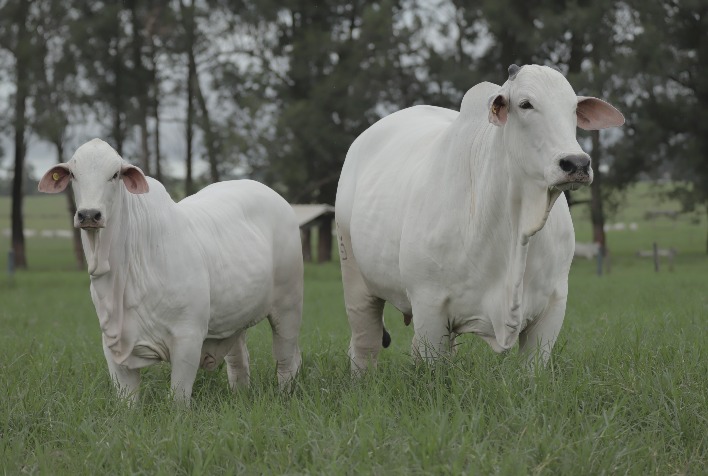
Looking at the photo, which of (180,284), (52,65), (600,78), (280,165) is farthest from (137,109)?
(180,284)

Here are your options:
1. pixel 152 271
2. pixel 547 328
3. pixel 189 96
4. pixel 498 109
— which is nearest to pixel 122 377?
pixel 152 271

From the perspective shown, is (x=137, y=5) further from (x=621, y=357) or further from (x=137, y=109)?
(x=621, y=357)

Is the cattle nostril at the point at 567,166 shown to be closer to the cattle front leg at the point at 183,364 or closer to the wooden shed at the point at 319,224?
the cattle front leg at the point at 183,364

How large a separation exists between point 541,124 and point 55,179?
2744mm

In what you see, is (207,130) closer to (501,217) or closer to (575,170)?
(501,217)

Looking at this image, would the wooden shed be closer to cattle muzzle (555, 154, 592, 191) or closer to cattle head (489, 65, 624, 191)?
cattle head (489, 65, 624, 191)

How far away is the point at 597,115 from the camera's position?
5.24 m

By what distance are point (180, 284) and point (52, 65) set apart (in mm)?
22496

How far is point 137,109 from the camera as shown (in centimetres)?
2742

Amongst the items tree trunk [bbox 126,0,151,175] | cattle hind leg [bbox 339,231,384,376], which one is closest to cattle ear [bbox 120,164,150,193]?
cattle hind leg [bbox 339,231,384,376]

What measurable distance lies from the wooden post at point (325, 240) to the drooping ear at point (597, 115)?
2286 centimetres

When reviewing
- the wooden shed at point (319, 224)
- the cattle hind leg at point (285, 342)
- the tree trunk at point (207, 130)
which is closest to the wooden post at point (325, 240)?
the wooden shed at point (319, 224)

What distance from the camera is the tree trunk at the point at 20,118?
83.8 ft

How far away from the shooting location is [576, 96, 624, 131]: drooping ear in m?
5.20
